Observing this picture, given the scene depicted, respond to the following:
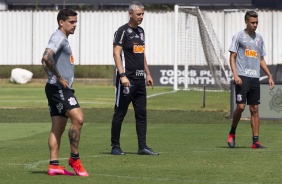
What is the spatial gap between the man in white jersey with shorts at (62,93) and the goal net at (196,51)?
883 inches

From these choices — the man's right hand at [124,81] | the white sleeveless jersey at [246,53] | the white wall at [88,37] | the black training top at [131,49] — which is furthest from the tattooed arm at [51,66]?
the white wall at [88,37]

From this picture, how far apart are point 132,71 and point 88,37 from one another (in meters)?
27.0

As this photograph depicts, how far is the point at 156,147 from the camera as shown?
1705 cm

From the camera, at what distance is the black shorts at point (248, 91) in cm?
1680

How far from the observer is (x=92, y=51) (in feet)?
140

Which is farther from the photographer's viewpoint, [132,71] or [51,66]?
[132,71]

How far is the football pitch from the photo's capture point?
12.6m

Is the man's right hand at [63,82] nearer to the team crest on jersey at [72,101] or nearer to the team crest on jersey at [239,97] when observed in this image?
the team crest on jersey at [72,101]

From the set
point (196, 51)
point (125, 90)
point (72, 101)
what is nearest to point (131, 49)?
point (125, 90)

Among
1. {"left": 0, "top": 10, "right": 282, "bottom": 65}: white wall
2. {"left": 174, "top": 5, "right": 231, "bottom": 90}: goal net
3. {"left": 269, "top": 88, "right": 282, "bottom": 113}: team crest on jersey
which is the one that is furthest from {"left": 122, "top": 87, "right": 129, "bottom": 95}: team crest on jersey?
{"left": 0, "top": 10, "right": 282, "bottom": 65}: white wall

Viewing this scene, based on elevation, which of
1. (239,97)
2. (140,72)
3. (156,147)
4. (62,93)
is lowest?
(156,147)

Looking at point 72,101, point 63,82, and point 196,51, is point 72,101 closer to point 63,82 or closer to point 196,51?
point 63,82

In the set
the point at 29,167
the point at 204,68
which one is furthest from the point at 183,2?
the point at 29,167

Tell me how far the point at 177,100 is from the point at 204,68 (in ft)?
22.2
